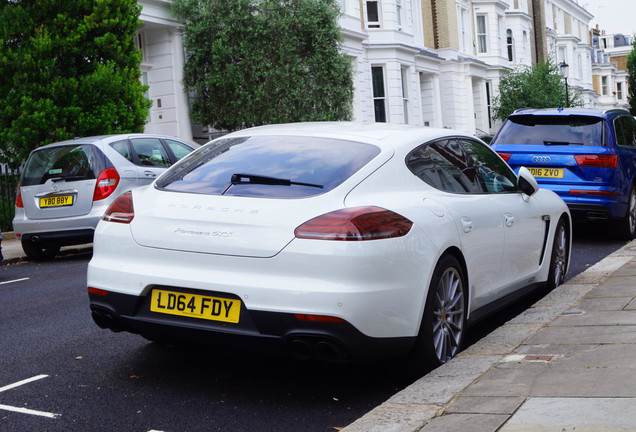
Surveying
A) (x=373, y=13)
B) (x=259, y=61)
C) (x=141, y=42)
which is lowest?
(x=259, y=61)

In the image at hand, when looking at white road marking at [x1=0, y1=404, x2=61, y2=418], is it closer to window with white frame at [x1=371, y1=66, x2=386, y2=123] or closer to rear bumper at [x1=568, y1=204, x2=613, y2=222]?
rear bumper at [x1=568, y1=204, x2=613, y2=222]

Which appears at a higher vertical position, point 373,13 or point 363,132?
point 373,13

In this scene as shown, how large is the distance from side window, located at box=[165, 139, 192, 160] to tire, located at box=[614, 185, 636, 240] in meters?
6.47

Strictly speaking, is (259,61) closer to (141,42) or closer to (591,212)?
(141,42)

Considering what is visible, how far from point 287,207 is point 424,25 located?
1379 inches

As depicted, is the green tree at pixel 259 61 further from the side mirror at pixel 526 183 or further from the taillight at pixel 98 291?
the taillight at pixel 98 291

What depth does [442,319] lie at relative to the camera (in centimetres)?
468

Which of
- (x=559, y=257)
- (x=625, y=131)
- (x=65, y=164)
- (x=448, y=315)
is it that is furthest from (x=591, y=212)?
(x=65, y=164)

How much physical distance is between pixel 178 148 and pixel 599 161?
634cm

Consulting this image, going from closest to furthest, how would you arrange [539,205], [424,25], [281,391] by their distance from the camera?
[281,391], [539,205], [424,25]

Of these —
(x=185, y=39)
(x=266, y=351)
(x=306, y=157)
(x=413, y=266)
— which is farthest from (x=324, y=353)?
(x=185, y=39)

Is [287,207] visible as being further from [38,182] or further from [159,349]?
[38,182]

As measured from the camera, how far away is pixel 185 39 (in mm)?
21172

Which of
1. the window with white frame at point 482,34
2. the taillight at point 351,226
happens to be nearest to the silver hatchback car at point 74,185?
the taillight at point 351,226
